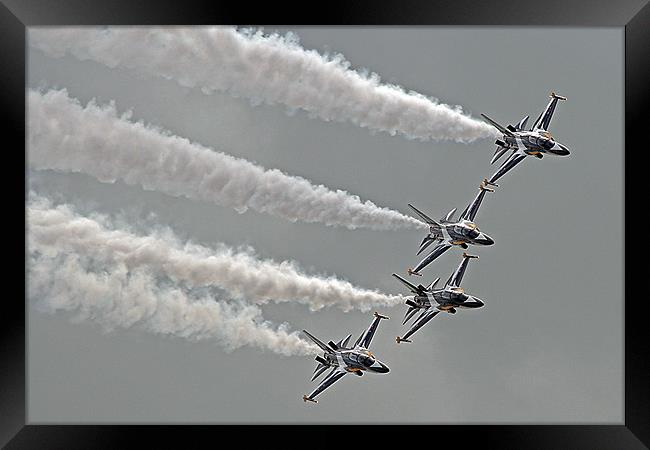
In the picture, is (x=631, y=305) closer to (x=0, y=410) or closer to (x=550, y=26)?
(x=550, y=26)

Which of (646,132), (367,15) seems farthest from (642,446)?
(367,15)

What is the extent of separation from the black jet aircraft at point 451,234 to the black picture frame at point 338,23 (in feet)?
63.5

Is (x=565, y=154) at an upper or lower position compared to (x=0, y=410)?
upper

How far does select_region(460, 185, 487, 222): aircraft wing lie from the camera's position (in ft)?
174

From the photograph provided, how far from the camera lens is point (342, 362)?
47188 millimetres

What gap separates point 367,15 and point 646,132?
10506 mm

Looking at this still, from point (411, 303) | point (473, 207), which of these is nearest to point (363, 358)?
point (411, 303)

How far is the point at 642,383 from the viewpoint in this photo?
31484 millimetres

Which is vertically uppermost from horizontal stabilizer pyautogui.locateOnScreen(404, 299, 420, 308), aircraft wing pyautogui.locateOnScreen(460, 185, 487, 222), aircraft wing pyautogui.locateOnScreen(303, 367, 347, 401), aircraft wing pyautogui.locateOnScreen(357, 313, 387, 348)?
aircraft wing pyautogui.locateOnScreen(460, 185, 487, 222)

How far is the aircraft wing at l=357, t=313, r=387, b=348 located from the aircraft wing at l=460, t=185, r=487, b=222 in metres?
8.38

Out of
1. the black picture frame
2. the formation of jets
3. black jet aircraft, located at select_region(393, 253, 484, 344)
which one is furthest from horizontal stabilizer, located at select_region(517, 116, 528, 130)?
the black picture frame

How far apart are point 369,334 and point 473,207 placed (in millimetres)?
10656

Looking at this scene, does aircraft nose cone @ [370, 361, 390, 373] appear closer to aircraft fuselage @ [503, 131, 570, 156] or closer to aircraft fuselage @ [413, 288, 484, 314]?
aircraft fuselage @ [413, 288, 484, 314]

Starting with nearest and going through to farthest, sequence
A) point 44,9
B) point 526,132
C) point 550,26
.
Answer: point 44,9 < point 550,26 < point 526,132
